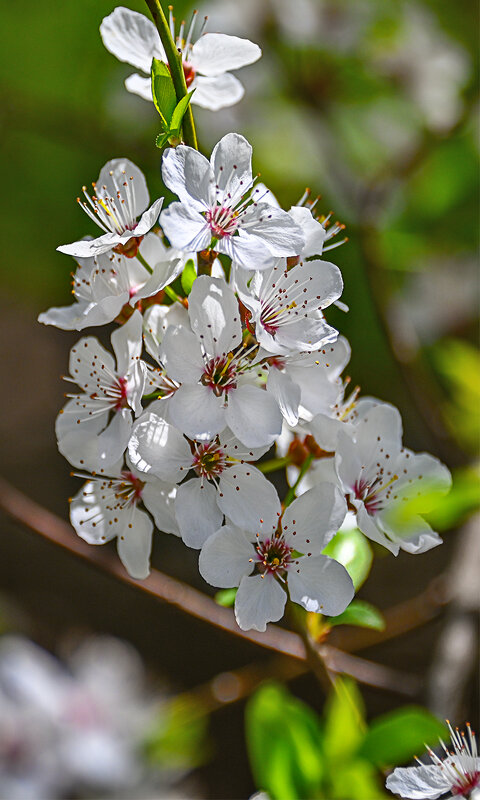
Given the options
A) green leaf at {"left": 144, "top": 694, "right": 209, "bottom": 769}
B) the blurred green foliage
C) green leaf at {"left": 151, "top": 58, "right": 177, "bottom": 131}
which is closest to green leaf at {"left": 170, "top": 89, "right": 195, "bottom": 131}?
green leaf at {"left": 151, "top": 58, "right": 177, "bottom": 131}

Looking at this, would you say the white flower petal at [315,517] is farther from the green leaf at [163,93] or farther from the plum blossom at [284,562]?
the green leaf at [163,93]

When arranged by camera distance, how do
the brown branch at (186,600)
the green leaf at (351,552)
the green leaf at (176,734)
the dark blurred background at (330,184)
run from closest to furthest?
the green leaf at (351,552), the brown branch at (186,600), the green leaf at (176,734), the dark blurred background at (330,184)

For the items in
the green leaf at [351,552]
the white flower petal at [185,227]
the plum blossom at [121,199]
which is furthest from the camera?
the green leaf at [351,552]

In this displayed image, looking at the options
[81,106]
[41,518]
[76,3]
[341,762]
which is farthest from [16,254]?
[341,762]

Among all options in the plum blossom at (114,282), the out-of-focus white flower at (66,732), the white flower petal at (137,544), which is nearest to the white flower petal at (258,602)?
the white flower petal at (137,544)

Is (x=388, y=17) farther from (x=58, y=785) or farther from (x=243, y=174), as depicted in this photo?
(x=58, y=785)

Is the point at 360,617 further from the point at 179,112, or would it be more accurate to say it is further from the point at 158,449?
the point at 179,112
